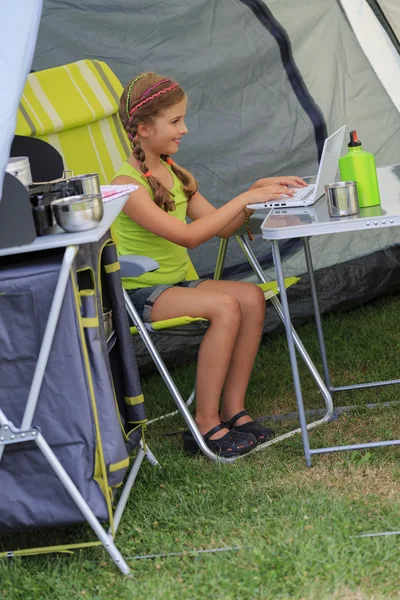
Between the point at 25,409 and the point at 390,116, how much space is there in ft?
8.30

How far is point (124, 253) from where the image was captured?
2857 millimetres

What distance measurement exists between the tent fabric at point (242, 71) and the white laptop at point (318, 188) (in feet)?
3.74

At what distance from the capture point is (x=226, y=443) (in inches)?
104

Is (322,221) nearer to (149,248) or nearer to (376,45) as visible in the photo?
(149,248)

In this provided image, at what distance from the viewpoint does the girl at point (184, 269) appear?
262 centimetres

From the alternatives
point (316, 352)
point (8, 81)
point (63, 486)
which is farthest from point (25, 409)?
point (316, 352)

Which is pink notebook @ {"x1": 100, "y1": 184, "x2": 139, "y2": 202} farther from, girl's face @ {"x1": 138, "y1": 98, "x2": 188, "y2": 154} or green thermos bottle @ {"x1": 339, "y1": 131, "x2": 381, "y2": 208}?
green thermos bottle @ {"x1": 339, "y1": 131, "x2": 381, "y2": 208}

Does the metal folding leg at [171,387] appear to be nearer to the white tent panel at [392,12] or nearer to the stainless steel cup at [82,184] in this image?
the stainless steel cup at [82,184]

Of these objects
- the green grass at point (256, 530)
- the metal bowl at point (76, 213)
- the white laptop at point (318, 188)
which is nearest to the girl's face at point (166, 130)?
the white laptop at point (318, 188)

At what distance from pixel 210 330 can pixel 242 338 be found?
0.49 feet

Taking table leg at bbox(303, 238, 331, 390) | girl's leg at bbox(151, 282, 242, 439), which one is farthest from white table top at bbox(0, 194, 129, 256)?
table leg at bbox(303, 238, 331, 390)

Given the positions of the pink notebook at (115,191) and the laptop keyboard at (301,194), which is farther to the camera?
the laptop keyboard at (301,194)

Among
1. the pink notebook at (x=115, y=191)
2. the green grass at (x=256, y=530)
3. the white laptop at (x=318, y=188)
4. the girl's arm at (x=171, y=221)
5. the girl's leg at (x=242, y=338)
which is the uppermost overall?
the pink notebook at (x=115, y=191)

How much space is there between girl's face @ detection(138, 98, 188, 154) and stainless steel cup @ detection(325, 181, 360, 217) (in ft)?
2.07
